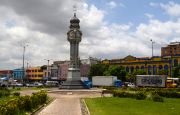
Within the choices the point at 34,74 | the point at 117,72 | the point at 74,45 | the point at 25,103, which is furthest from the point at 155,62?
the point at 25,103

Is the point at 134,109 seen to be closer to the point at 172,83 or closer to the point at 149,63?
the point at 172,83

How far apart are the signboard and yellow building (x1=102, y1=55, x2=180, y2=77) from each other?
52.9m

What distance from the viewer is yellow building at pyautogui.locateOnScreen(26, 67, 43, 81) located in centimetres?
18962

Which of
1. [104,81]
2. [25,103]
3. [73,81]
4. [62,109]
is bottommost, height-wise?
[62,109]

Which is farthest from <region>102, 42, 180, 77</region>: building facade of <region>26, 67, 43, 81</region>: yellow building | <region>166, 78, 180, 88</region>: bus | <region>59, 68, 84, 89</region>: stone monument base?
<region>59, 68, 84, 89</region>: stone monument base

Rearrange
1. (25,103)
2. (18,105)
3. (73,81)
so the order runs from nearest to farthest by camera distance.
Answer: (18,105)
(25,103)
(73,81)

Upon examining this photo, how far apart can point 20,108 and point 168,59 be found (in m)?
115

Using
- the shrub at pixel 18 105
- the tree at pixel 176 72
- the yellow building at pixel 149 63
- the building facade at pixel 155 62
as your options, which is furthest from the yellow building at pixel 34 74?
the shrub at pixel 18 105

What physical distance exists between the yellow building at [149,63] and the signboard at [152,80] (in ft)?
173

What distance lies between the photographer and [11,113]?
20141 millimetres

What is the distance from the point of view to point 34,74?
192 metres

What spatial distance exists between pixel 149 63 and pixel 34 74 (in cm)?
7550

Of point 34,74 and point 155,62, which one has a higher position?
point 155,62

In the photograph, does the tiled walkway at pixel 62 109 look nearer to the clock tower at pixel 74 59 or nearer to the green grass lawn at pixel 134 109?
the green grass lawn at pixel 134 109
